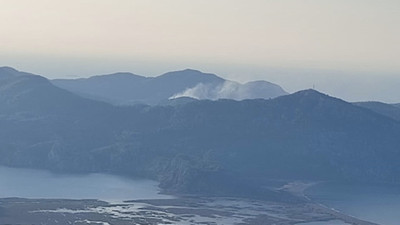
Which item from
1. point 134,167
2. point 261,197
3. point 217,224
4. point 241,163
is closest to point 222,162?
point 241,163

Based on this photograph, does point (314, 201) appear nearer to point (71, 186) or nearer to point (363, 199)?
point (363, 199)

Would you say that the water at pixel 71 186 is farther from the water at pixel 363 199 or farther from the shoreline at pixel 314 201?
the water at pixel 363 199

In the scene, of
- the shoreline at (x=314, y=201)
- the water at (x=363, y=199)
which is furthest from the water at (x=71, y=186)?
the water at (x=363, y=199)

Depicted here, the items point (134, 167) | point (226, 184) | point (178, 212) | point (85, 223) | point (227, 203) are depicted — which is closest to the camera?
point (85, 223)

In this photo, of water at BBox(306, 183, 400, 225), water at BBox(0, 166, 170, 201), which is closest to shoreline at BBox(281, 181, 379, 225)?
water at BBox(306, 183, 400, 225)

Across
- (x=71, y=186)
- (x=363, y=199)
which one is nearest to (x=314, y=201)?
(x=363, y=199)

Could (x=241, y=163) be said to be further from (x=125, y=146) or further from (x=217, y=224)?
(x=217, y=224)
